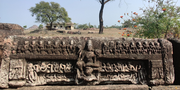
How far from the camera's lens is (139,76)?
2646mm

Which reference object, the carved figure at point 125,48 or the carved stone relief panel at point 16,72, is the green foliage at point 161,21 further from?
the carved stone relief panel at point 16,72

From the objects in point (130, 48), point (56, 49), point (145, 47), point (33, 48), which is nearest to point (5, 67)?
point (33, 48)

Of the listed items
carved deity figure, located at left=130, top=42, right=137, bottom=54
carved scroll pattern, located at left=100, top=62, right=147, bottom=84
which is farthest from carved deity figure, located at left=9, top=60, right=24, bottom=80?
carved deity figure, located at left=130, top=42, right=137, bottom=54

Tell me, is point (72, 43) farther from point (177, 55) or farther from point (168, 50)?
point (177, 55)

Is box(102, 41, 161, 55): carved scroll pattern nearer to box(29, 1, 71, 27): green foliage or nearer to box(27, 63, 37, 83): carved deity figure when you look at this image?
box(27, 63, 37, 83): carved deity figure

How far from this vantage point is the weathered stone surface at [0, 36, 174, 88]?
8.04 feet

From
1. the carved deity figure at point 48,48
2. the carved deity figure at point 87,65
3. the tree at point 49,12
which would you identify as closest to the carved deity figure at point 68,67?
the carved deity figure at point 87,65

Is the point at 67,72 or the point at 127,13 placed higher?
the point at 127,13

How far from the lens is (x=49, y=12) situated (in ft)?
61.4

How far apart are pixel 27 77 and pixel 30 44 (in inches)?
26.6

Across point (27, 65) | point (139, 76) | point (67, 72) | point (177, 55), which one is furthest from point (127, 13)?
point (27, 65)

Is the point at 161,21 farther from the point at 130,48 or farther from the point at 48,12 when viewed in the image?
Result: the point at 48,12

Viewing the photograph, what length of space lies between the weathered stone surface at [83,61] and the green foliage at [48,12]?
1740 cm

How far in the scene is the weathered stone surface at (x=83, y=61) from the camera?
2449mm
